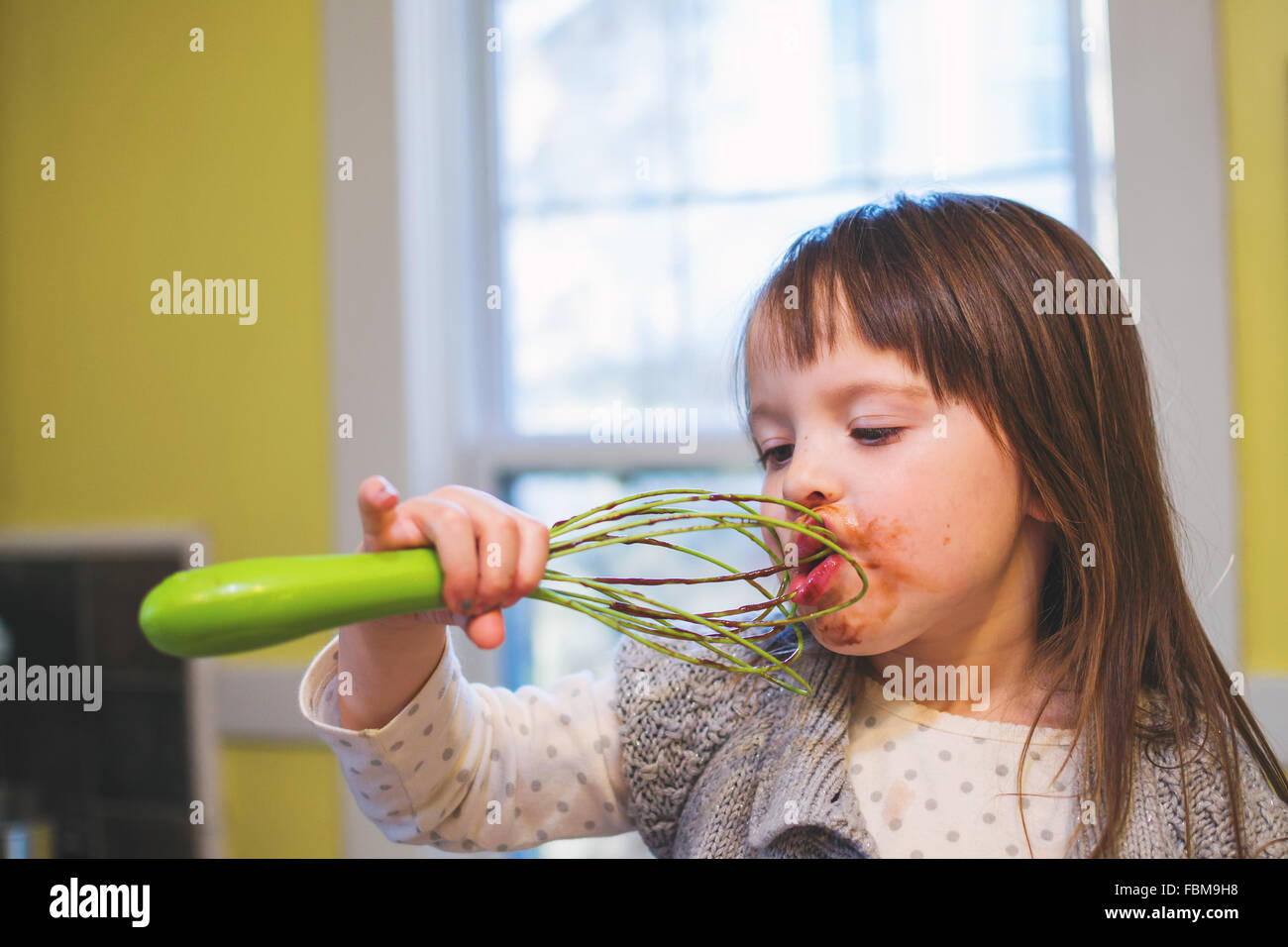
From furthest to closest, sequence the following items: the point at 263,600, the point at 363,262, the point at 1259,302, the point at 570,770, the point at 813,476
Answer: the point at 363,262 < the point at 1259,302 < the point at 570,770 < the point at 813,476 < the point at 263,600

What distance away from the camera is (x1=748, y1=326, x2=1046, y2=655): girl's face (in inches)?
23.5

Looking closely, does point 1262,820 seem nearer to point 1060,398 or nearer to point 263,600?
point 1060,398

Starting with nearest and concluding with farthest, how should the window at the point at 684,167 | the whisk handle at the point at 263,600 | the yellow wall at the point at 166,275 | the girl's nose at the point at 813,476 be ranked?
the whisk handle at the point at 263,600
the girl's nose at the point at 813,476
the window at the point at 684,167
the yellow wall at the point at 166,275

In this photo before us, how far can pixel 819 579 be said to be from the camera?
60 cm

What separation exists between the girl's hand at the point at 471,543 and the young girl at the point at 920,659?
0.09 meters

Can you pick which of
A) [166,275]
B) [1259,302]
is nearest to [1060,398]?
[1259,302]

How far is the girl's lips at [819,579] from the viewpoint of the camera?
0.60 metres

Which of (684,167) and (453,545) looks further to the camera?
(684,167)

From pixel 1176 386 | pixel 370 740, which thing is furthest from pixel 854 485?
pixel 1176 386

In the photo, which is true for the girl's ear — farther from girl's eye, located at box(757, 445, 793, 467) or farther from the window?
the window

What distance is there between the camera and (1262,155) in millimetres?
1091

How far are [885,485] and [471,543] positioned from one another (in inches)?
9.8

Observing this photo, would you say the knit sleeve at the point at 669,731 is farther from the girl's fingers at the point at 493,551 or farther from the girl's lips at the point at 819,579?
the girl's fingers at the point at 493,551

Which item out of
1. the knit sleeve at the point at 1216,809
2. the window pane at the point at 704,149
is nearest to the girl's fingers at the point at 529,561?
the knit sleeve at the point at 1216,809
